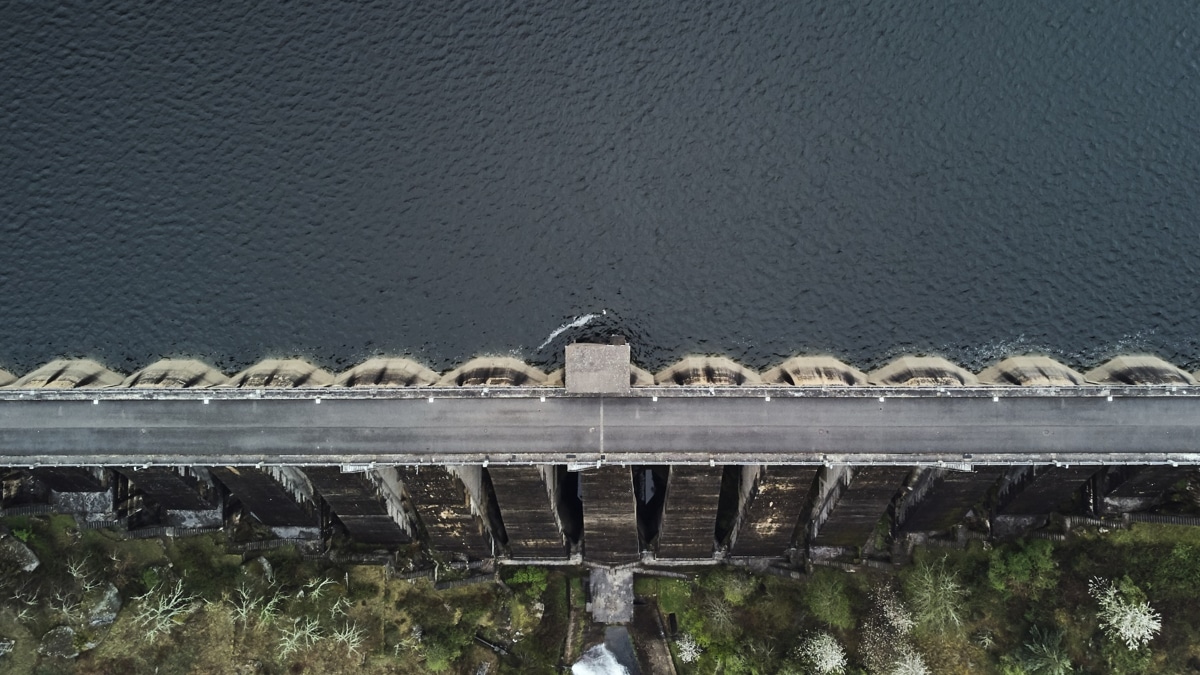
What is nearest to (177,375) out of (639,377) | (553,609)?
(553,609)

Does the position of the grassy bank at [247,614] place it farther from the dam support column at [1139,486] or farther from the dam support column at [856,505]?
the dam support column at [1139,486]

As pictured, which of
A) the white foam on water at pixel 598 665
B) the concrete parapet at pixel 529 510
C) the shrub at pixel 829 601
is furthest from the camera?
the white foam on water at pixel 598 665

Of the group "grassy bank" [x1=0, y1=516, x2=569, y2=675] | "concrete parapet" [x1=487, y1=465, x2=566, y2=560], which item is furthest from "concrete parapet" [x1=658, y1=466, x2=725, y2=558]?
"grassy bank" [x1=0, y1=516, x2=569, y2=675]

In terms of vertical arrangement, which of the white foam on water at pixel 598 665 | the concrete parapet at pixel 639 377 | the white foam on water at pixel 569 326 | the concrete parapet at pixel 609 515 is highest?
the white foam on water at pixel 569 326

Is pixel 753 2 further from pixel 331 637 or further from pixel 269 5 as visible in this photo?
pixel 331 637

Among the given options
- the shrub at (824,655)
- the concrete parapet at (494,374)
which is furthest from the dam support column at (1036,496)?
the concrete parapet at (494,374)

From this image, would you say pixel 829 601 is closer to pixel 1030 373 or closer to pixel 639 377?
pixel 639 377
